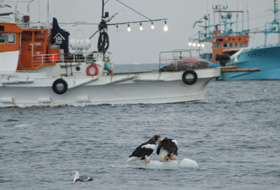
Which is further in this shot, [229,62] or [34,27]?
[229,62]

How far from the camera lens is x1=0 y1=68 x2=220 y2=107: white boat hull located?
3375 cm

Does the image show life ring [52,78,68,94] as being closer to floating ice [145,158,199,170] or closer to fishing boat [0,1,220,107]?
fishing boat [0,1,220,107]

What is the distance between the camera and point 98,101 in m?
34.5

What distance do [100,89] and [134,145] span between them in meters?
12.7

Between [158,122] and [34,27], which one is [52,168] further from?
[34,27]

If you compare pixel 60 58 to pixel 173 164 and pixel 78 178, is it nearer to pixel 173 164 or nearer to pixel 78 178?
pixel 173 164

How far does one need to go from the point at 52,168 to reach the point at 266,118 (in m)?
16.2

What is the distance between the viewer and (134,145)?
863 inches

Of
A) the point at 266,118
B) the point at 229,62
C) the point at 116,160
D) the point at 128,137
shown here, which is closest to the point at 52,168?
the point at 116,160

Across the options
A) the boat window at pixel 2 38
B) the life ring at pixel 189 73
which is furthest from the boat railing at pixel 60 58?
the life ring at pixel 189 73

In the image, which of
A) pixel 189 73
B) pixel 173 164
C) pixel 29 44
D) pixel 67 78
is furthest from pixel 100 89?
pixel 173 164

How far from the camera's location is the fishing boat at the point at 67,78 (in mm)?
33844

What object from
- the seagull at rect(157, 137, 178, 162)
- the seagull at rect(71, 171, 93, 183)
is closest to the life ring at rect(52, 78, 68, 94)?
the seagull at rect(157, 137, 178, 162)

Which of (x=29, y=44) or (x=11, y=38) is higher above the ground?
(x=11, y=38)
